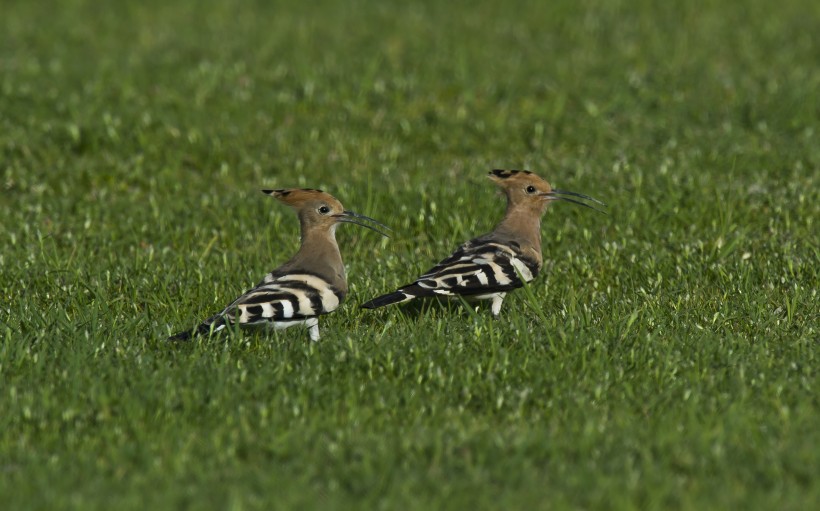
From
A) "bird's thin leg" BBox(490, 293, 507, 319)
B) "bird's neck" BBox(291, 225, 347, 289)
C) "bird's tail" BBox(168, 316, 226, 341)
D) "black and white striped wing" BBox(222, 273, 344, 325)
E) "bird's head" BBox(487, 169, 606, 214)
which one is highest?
"bird's head" BBox(487, 169, 606, 214)

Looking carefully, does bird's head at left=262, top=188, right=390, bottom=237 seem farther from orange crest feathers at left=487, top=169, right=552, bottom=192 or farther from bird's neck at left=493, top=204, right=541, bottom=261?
orange crest feathers at left=487, top=169, right=552, bottom=192

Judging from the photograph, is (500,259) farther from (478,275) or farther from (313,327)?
(313,327)

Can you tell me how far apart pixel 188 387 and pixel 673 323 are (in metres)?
3.61

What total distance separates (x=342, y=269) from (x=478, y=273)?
3.46 ft

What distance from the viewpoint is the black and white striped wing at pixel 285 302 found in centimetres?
763

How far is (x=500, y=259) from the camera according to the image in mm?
8883

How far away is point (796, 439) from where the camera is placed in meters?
6.19

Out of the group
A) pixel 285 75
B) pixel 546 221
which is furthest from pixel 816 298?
pixel 285 75

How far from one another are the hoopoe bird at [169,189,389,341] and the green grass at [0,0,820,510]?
17cm

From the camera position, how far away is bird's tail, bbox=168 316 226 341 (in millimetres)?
7570

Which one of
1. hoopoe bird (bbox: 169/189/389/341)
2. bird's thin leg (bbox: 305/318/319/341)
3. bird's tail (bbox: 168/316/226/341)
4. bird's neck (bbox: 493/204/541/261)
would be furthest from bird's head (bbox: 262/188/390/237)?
bird's tail (bbox: 168/316/226/341)

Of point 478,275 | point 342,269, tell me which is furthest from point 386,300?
point 478,275

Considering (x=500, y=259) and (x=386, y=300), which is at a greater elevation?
(x=500, y=259)

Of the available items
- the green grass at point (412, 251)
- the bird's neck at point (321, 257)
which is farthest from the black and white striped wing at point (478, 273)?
the bird's neck at point (321, 257)
